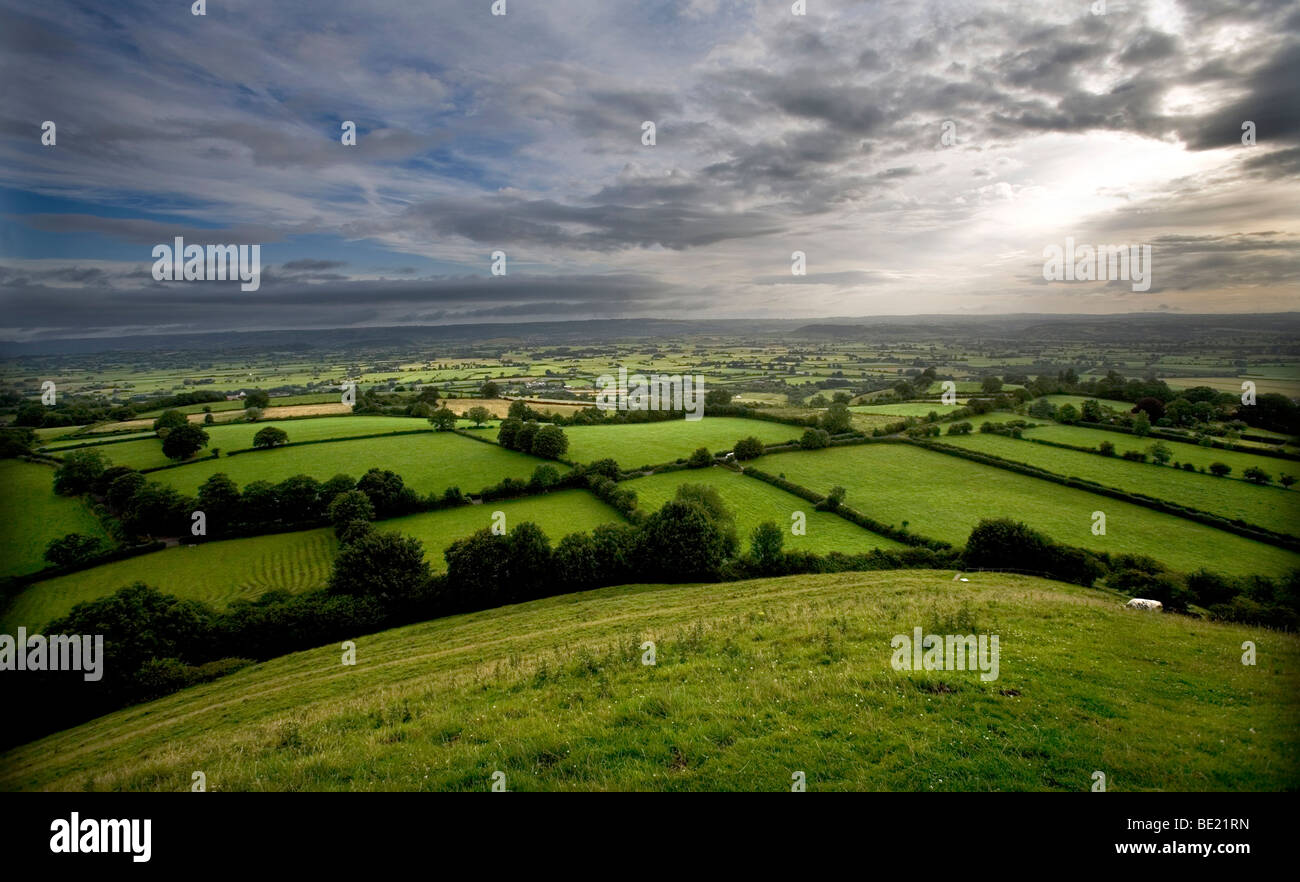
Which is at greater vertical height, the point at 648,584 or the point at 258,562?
the point at 258,562

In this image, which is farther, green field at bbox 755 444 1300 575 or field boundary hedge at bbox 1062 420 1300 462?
field boundary hedge at bbox 1062 420 1300 462

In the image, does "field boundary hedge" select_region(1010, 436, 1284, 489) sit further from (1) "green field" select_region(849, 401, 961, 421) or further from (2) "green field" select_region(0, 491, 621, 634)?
(2) "green field" select_region(0, 491, 621, 634)

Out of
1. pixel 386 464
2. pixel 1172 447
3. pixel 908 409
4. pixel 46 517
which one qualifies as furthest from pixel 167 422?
pixel 1172 447

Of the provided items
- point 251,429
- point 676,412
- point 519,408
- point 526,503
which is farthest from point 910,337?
point 251,429

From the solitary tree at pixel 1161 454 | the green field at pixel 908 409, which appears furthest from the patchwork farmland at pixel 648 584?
the green field at pixel 908 409

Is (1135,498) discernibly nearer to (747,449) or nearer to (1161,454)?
(1161,454)

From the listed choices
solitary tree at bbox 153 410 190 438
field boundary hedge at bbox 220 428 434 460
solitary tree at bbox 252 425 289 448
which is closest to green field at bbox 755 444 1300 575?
field boundary hedge at bbox 220 428 434 460
